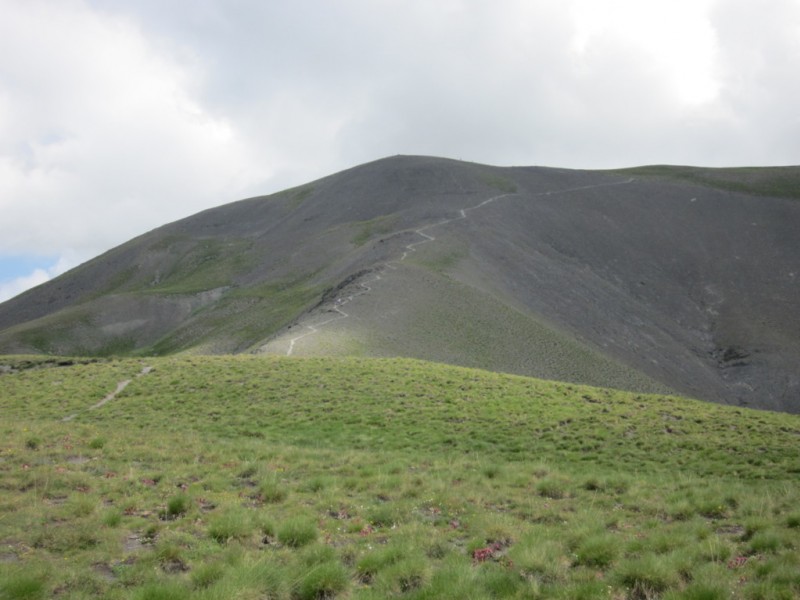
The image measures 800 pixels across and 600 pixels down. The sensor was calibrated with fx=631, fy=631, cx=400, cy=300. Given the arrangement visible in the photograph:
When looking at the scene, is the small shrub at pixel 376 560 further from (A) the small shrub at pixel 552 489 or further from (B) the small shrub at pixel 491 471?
(B) the small shrub at pixel 491 471

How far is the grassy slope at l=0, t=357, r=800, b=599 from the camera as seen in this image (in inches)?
341

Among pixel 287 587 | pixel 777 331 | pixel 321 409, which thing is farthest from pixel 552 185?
pixel 287 587

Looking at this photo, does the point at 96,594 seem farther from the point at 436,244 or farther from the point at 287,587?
the point at 436,244

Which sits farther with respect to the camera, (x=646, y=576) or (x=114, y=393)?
(x=114, y=393)

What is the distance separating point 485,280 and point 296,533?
57883mm

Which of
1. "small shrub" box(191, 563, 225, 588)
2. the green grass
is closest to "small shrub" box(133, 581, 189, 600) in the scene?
"small shrub" box(191, 563, 225, 588)

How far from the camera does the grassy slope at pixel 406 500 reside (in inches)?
341

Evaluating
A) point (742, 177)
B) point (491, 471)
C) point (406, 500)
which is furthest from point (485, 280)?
point (742, 177)

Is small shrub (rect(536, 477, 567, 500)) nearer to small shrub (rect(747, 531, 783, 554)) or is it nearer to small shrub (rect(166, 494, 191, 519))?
small shrub (rect(747, 531, 783, 554))

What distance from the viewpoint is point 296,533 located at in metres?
10.6

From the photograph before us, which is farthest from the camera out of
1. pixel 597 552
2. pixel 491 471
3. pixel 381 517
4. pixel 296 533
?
pixel 491 471

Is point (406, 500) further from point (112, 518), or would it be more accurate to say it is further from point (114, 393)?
→ point (114, 393)

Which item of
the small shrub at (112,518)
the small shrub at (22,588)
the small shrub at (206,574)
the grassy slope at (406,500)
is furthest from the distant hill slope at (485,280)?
the small shrub at (22,588)

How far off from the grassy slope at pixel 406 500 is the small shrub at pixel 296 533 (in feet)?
0.09
